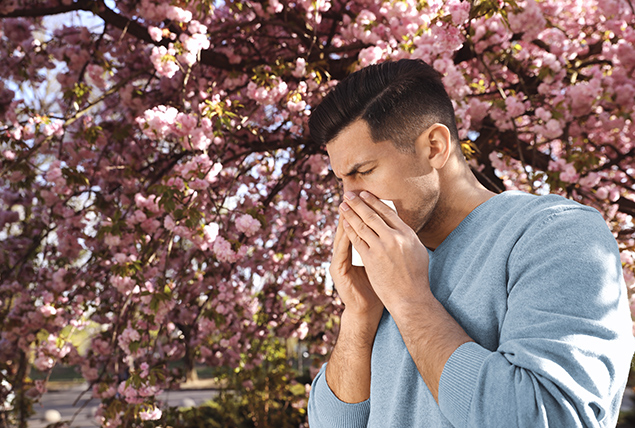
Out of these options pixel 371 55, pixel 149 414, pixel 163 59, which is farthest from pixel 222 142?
pixel 149 414

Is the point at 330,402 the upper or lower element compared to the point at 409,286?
lower

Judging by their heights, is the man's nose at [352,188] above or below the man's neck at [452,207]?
above

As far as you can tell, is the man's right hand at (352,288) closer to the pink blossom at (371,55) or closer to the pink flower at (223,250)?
the pink flower at (223,250)

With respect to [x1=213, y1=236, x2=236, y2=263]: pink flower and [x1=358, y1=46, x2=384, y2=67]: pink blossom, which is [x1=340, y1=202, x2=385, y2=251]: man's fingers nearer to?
[x1=213, y1=236, x2=236, y2=263]: pink flower

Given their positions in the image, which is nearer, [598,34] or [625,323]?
[625,323]

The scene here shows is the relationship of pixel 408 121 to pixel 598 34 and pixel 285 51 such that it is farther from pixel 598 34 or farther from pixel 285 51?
pixel 598 34

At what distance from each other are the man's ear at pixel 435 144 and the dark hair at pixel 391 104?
0.9 inches

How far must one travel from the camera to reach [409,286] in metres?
0.99

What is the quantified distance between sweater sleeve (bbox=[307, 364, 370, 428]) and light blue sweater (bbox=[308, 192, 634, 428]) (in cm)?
19

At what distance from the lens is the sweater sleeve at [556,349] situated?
0.72 m


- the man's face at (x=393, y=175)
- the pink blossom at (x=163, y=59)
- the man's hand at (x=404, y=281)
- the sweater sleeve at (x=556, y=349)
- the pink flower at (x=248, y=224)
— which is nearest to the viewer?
the sweater sleeve at (x=556, y=349)

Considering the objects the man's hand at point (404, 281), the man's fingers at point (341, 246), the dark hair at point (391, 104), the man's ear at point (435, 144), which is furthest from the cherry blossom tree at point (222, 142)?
the man's hand at point (404, 281)

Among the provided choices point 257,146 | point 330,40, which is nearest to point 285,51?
point 330,40

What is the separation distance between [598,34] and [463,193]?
3832 mm
